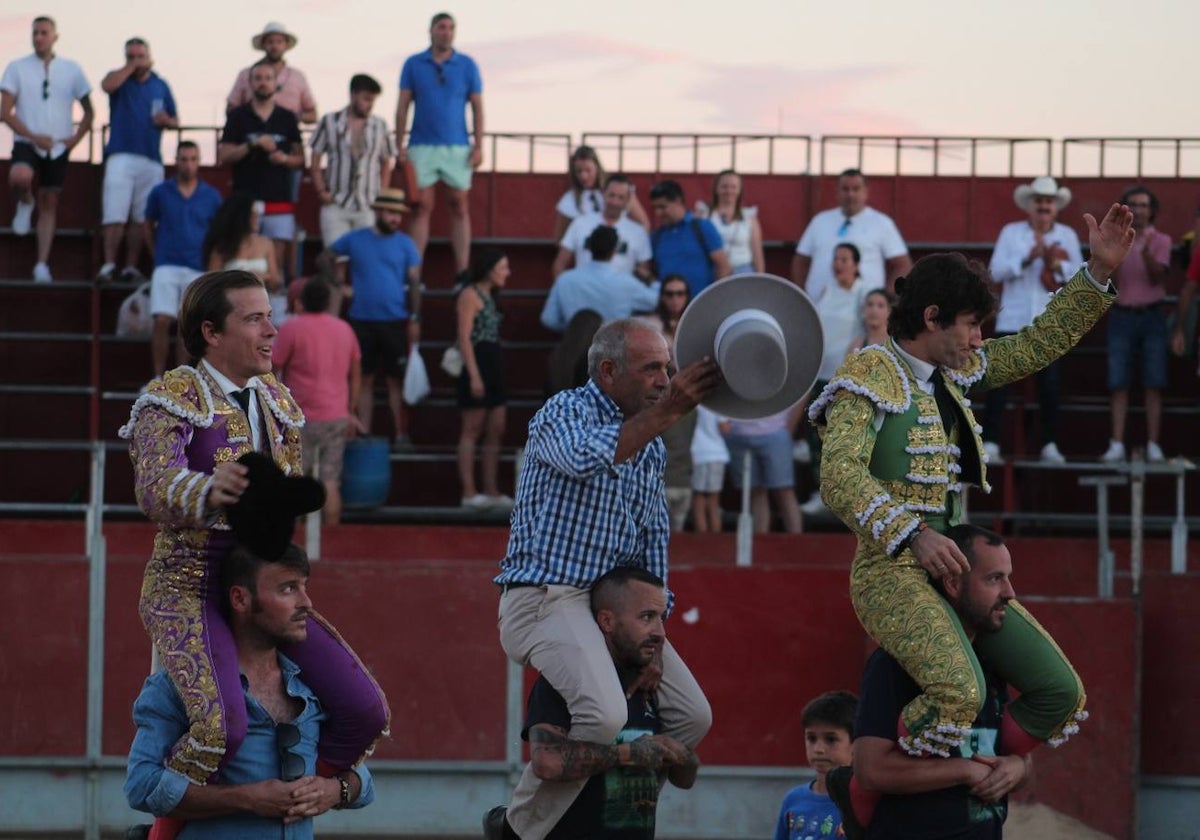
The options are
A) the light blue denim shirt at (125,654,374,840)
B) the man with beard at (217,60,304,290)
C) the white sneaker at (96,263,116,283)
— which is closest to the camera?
the light blue denim shirt at (125,654,374,840)

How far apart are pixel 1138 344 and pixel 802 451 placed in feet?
6.89

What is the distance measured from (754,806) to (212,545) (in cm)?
553

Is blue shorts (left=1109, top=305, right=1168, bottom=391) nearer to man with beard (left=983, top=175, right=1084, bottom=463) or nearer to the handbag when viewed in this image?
man with beard (left=983, top=175, right=1084, bottom=463)

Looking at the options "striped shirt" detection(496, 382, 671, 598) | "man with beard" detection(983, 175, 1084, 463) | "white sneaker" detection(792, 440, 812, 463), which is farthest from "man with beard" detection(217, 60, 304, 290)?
"striped shirt" detection(496, 382, 671, 598)

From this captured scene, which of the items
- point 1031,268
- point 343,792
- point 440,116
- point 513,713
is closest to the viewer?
point 343,792

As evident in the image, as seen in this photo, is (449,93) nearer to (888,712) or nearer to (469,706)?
(469,706)

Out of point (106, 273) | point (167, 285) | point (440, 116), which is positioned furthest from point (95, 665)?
point (440, 116)

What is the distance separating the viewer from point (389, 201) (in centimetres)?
1207

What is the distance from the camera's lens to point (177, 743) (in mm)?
5004

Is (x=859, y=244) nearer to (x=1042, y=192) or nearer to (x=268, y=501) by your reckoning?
(x=1042, y=192)

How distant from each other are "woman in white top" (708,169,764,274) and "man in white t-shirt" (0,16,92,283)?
12.9ft

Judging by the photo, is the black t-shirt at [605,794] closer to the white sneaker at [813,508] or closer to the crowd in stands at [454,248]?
the crowd in stands at [454,248]

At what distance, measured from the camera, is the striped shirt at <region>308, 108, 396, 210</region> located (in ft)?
41.2

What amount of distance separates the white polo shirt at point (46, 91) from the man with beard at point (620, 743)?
27.5 ft
